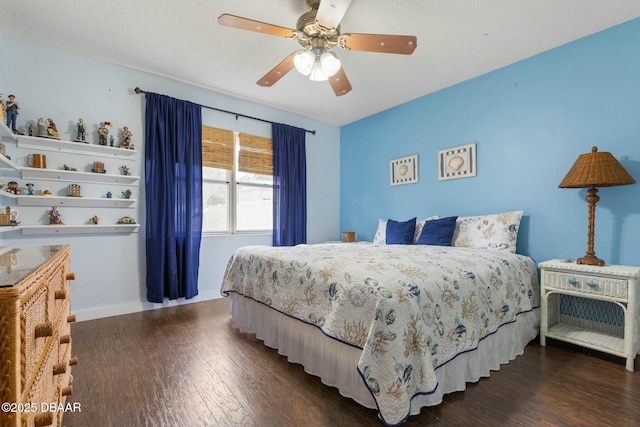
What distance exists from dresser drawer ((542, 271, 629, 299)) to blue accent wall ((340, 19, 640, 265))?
48cm

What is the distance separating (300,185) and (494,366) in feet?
10.8

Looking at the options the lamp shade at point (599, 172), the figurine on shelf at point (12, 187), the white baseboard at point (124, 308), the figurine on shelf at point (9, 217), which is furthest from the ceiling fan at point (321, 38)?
the white baseboard at point (124, 308)

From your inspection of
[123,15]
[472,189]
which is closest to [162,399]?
[123,15]

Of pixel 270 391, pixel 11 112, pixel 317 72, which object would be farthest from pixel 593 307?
pixel 11 112

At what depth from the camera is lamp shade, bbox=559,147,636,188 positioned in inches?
85.4

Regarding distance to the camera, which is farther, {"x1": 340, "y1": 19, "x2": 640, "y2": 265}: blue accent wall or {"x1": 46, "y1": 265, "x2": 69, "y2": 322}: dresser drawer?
{"x1": 340, "y1": 19, "x2": 640, "y2": 265}: blue accent wall

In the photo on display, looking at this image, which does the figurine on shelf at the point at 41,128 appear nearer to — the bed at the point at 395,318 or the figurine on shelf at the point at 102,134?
the figurine on shelf at the point at 102,134

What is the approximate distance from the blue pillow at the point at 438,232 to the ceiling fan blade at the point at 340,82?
169 cm

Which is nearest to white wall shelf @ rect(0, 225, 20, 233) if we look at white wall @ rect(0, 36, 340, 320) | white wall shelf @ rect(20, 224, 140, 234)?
white wall shelf @ rect(20, 224, 140, 234)

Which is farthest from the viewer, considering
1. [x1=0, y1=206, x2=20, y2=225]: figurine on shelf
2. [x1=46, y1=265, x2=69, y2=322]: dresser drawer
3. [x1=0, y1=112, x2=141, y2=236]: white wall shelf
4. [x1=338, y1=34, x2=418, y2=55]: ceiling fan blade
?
[x1=0, y1=112, x2=141, y2=236]: white wall shelf

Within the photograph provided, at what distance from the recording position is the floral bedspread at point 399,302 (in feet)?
4.59

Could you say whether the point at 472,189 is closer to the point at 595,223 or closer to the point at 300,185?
the point at 595,223

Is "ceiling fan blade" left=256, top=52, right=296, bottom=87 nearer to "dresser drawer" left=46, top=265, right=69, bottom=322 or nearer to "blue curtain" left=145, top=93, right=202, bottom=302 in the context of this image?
"blue curtain" left=145, top=93, right=202, bottom=302

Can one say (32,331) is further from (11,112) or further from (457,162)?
(457,162)
